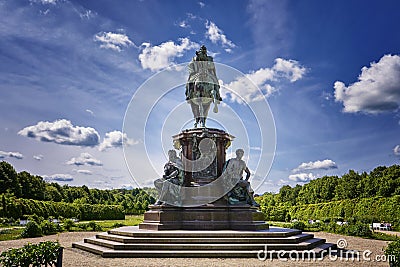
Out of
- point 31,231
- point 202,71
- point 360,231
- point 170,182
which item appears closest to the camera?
point 170,182

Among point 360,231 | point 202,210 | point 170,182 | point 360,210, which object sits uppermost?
point 170,182

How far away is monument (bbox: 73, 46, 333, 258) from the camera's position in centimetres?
1351

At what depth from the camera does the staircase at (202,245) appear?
42.8ft

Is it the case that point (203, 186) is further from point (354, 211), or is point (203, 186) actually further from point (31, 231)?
point (354, 211)

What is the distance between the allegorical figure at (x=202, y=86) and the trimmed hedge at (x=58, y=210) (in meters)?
29.5

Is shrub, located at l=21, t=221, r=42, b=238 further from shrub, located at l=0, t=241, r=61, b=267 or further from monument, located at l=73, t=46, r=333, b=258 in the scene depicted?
shrub, located at l=0, t=241, r=61, b=267

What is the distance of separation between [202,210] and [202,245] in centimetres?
346

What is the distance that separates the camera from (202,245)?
44.2 ft

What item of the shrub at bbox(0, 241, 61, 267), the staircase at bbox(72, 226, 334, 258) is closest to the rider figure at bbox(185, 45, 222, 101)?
the staircase at bbox(72, 226, 334, 258)

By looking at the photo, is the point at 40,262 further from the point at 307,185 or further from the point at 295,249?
the point at 307,185

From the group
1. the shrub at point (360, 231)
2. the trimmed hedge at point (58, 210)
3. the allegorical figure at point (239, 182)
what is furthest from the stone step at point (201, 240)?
the trimmed hedge at point (58, 210)

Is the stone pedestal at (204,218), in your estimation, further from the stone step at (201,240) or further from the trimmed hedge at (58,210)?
the trimmed hedge at (58,210)
